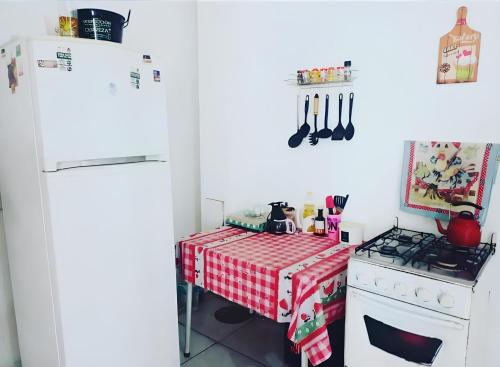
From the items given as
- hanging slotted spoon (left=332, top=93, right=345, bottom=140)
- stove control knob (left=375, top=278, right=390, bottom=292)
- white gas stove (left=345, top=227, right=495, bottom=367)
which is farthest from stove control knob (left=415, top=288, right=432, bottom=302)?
hanging slotted spoon (left=332, top=93, right=345, bottom=140)

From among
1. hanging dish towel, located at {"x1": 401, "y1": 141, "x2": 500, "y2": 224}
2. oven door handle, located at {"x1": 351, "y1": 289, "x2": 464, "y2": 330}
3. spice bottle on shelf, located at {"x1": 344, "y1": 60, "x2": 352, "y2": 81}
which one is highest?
spice bottle on shelf, located at {"x1": 344, "y1": 60, "x2": 352, "y2": 81}

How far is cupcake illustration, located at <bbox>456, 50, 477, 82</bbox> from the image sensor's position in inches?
69.4

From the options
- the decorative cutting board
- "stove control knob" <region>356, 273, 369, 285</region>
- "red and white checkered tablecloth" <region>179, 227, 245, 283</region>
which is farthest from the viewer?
"red and white checkered tablecloth" <region>179, 227, 245, 283</region>

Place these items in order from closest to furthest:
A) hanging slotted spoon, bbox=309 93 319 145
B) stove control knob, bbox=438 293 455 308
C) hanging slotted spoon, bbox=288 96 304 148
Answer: stove control knob, bbox=438 293 455 308 → hanging slotted spoon, bbox=309 93 319 145 → hanging slotted spoon, bbox=288 96 304 148

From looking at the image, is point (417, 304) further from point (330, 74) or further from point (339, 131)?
point (330, 74)

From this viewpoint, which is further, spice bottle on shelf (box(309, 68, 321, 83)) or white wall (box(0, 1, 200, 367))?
spice bottle on shelf (box(309, 68, 321, 83))

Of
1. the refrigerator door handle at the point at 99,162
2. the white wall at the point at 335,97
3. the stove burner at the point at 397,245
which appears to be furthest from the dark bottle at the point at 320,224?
the refrigerator door handle at the point at 99,162

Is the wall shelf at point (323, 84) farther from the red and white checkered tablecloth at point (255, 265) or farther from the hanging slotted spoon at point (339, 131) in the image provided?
the red and white checkered tablecloth at point (255, 265)

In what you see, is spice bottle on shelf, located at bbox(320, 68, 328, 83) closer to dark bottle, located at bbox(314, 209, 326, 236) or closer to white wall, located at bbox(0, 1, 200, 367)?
dark bottle, located at bbox(314, 209, 326, 236)

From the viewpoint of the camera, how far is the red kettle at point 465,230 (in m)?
1.65

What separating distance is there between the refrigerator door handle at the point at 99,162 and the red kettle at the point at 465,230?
1.41 meters

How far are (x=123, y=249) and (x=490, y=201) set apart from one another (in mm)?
1741

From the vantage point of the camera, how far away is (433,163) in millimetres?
1900

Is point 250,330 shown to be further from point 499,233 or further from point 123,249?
point 499,233
